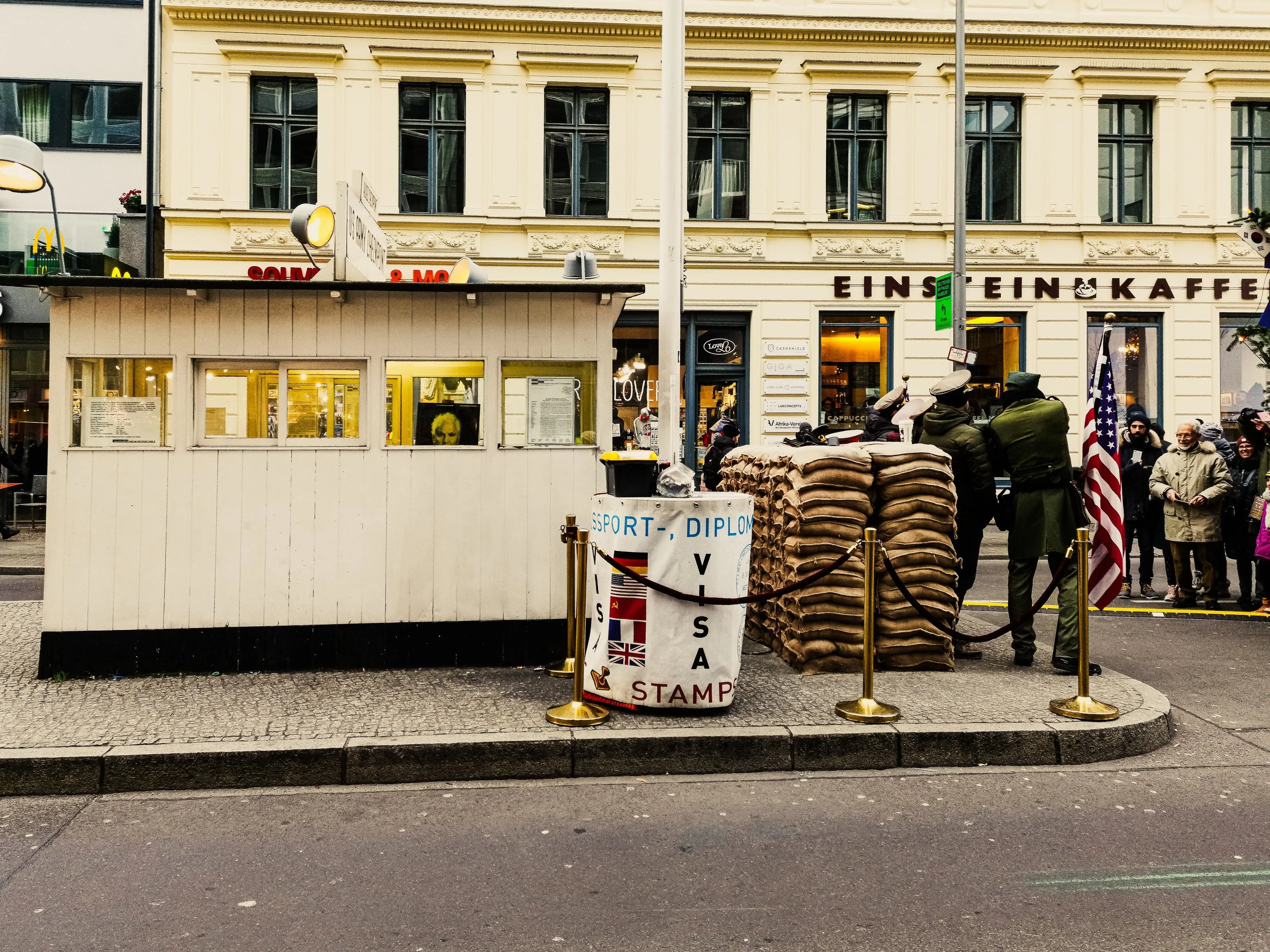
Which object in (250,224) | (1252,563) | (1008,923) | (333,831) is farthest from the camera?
(250,224)

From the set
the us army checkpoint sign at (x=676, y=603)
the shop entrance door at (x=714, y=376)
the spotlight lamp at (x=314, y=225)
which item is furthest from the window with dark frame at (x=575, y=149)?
the us army checkpoint sign at (x=676, y=603)

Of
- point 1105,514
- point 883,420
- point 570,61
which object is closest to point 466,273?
point 883,420

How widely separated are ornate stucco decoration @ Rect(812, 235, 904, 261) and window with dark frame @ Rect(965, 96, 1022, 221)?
1.74m

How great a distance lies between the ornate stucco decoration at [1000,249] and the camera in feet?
62.6

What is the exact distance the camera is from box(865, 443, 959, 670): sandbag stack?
6703 millimetres

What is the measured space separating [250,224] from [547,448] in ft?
45.4

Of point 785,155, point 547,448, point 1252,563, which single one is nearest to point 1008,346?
point 785,155

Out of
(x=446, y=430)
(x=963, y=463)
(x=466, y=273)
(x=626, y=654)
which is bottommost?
(x=626, y=654)

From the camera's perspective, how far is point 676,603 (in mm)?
5480

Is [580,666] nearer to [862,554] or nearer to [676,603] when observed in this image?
[676,603]

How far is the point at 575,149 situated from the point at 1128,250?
36.0 ft

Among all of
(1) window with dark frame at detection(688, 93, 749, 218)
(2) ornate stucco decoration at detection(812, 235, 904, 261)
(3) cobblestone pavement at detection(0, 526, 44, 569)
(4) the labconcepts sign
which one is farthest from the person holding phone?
(3) cobblestone pavement at detection(0, 526, 44, 569)

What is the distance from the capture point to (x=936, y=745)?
5.18m

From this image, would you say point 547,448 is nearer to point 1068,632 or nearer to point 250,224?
point 1068,632
